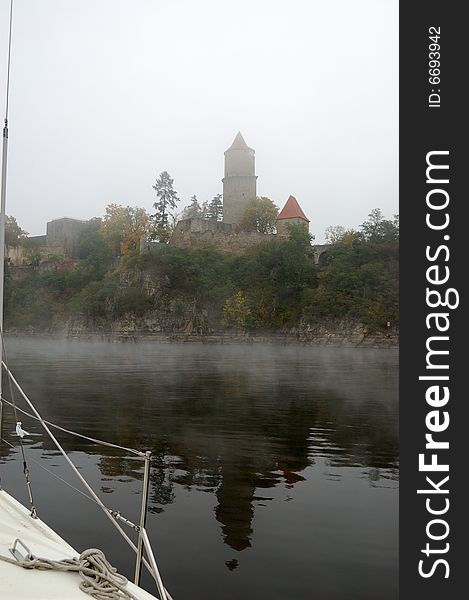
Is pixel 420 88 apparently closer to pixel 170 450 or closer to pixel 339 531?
pixel 339 531

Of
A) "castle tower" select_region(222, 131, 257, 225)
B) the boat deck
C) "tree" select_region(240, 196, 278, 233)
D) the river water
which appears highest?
"castle tower" select_region(222, 131, 257, 225)

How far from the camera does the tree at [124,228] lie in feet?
205

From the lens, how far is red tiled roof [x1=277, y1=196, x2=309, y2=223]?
6206 cm

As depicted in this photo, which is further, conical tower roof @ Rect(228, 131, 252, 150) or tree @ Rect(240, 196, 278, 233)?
conical tower roof @ Rect(228, 131, 252, 150)

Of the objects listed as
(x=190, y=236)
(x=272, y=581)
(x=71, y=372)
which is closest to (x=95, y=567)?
(x=272, y=581)

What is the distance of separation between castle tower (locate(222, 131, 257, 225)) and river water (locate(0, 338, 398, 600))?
157 ft

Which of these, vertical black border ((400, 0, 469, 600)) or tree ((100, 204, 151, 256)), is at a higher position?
tree ((100, 204, 151, 256))

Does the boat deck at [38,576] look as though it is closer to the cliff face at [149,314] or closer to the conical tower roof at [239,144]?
the cliff face at [149,314]

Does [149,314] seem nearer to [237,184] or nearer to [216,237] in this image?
[216,237]

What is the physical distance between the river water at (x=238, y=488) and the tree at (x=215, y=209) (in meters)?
55.2

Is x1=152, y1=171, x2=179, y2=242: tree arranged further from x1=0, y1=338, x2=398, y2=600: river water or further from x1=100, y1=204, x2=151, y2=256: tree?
x1=0, y1=338, x2=398, y2=600: river water

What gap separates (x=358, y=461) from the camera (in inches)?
331

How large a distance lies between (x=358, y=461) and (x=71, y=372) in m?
17.8

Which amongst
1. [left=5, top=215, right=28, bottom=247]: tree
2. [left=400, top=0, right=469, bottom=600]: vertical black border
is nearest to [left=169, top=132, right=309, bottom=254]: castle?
[left=5, top=215, right=28, bottom=247]: tree
